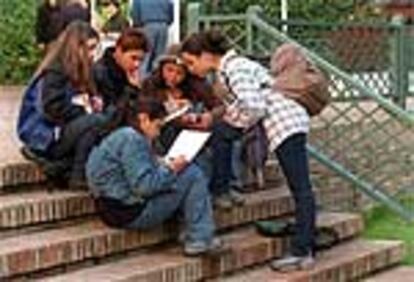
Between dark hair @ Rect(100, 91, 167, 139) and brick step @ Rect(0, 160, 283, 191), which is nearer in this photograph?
dark hair @ Rect(100, 91, 167, 139)

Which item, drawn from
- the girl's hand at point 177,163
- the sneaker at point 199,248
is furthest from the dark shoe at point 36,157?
the sneaker at point 199,248

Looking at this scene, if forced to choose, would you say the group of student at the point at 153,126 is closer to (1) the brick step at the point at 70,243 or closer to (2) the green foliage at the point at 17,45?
(1) the brick step at the point at 70,243

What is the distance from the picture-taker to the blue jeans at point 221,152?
8195 millimetres

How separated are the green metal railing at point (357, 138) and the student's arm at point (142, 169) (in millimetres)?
2944

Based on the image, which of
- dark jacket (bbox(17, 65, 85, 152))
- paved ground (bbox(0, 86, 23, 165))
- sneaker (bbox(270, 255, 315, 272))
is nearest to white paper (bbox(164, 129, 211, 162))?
dark jacket (bbox(17, 65, 85, 152))

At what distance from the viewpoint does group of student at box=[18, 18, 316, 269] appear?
7.45 metres

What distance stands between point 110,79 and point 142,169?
135cm

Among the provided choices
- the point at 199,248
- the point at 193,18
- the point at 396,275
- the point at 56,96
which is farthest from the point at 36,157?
the point at 193,18

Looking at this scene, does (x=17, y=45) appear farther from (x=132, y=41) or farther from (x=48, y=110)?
(x=48, y=110)

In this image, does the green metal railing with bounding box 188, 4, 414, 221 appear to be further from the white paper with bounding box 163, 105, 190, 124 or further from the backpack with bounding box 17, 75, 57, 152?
the backpack with bounding box 17, 75, 57, 152

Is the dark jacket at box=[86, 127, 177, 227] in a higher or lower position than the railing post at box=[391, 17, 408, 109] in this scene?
lower

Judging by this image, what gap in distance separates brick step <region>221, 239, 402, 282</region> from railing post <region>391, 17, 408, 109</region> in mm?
4636

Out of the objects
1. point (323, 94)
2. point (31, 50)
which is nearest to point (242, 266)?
point (323, 94)

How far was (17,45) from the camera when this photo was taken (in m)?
17.4
